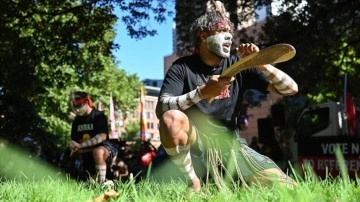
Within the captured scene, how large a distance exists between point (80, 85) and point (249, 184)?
23.4 m

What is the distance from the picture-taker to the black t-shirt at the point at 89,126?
7098mm

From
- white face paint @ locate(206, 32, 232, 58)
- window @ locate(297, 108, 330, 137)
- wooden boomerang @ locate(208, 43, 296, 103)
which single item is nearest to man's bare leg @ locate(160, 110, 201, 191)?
wooden boomerang @ locate(208, 43, 296, 103)

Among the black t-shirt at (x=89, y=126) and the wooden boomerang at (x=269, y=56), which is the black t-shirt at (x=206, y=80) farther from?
the black t-shirt at (x=89, y=126)

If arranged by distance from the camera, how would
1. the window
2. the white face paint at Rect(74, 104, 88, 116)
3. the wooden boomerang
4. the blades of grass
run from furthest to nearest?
the window, the white face paint at Rect(74, 104, 88, 116), the wooden boomerang, the blades of grass

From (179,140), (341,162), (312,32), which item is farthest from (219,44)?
(312,32)

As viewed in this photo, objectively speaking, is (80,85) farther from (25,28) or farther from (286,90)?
(286,90)

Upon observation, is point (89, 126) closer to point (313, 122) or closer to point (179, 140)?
point (179, 140)

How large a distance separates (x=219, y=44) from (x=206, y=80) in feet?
0.88

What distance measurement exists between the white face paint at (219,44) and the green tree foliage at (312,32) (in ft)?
31.7

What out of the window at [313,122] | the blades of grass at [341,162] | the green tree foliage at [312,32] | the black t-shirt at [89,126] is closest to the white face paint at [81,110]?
the black t-shirt at [89,126]

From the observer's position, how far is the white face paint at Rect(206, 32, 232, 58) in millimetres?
3629

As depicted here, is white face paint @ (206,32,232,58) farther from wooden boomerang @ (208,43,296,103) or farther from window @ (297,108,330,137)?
window @ (297,108,330,137)

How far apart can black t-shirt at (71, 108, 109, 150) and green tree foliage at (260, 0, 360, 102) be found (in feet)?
23.3

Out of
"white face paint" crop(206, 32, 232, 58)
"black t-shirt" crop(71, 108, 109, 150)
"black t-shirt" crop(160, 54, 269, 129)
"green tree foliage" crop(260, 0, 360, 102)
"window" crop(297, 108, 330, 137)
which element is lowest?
"window" crop(297, 108, 330, 137)
